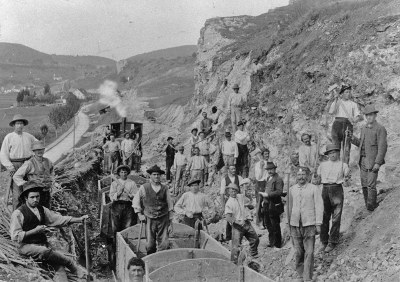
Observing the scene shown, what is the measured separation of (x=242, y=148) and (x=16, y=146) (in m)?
6.59

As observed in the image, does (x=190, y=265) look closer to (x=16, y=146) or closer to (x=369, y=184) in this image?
(x=369, y=184)

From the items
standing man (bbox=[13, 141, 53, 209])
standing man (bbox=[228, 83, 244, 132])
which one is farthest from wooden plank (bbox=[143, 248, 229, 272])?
standing man (bbox=[228, 83, 244, 132])

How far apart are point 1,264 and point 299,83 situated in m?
11.4

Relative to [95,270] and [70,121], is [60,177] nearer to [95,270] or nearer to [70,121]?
[95,270]

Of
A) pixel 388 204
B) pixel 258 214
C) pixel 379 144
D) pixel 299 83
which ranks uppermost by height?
pixel 299 83

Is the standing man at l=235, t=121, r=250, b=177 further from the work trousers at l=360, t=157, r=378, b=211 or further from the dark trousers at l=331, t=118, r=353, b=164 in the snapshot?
the work trousers at l=360, t=157, r=378, b=211

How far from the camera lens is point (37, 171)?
27.5 feet

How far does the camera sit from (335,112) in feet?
33.4

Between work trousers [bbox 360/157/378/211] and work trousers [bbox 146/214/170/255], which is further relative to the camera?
work trousers [bbox 146/214/170/255]

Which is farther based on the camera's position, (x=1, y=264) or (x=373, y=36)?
(x=373, y=36)

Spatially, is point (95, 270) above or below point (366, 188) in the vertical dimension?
below

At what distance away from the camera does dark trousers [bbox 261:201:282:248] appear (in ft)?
31.0

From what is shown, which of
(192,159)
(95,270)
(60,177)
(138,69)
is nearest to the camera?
(95,270)

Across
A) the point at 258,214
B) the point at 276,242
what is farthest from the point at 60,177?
the point at 276,242
